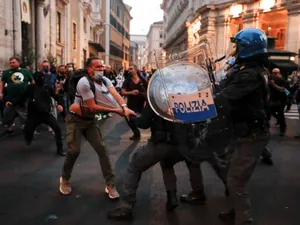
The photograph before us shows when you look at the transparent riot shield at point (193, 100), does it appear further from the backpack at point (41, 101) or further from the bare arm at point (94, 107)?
the backpack at point (41, 101)

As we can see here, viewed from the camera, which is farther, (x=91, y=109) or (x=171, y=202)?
(x=91, y=109)

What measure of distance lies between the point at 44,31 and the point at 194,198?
60.5ft

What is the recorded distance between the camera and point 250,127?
2.95 metres

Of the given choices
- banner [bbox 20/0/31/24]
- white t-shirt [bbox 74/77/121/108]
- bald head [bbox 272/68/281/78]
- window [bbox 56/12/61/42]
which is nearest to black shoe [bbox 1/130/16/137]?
white t-shirt [bbox 74/77/121/108]

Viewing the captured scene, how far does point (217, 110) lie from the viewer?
3.00 meters

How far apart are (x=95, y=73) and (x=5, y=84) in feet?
14.8

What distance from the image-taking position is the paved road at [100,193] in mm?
3639

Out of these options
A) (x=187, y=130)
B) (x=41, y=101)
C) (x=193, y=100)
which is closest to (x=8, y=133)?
(x=41, y=101)

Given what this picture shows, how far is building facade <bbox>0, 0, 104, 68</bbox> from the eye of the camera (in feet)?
50.1

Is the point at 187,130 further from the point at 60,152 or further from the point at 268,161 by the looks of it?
the point at 60,152

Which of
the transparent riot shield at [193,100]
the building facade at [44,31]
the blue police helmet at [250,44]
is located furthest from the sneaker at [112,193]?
the building facade at [44,31]

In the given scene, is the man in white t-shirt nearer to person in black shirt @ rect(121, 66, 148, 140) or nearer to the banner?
person in black shirt @ rect(121, 66, 148, 140)

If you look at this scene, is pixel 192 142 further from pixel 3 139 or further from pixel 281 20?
pixel 281 20

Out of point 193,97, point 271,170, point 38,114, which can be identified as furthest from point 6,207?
point 271,170
